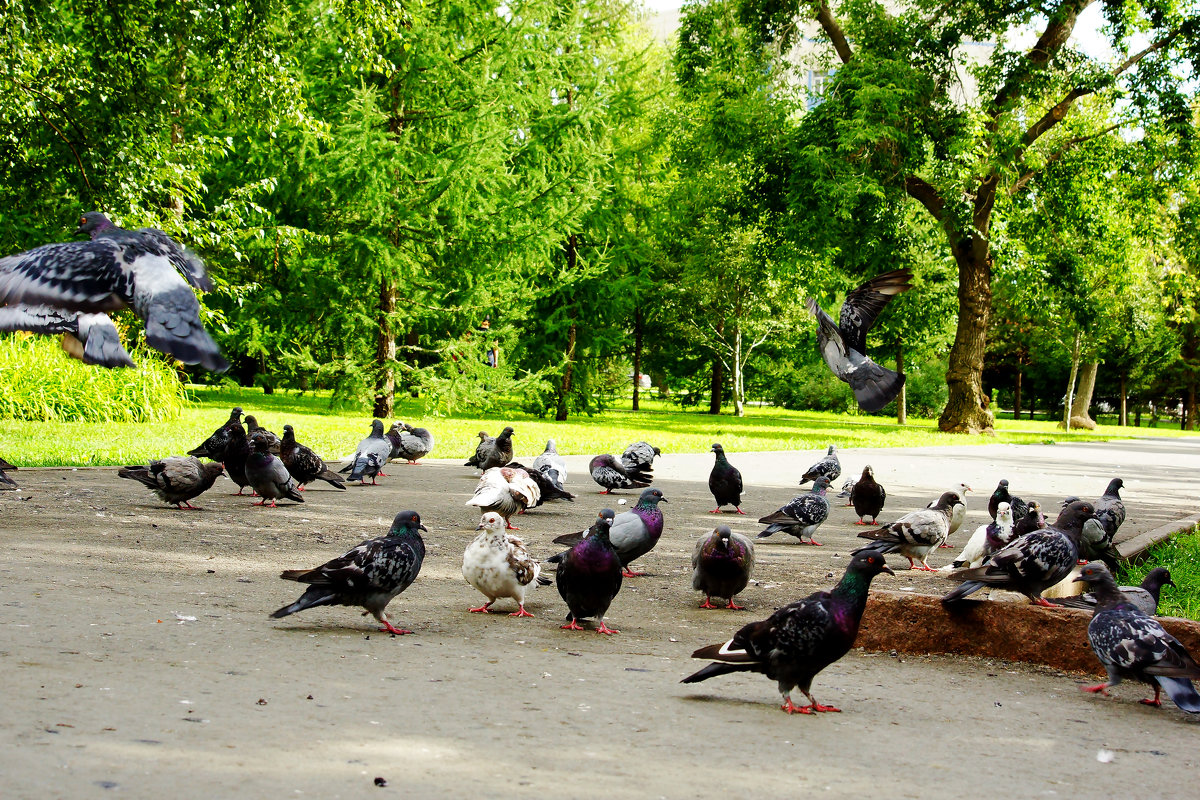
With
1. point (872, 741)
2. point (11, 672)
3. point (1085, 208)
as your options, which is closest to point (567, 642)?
point (872, 741)

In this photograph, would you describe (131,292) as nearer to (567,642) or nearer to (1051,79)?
(567,642)

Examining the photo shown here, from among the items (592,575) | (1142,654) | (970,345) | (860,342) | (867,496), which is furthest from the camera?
(970,345)

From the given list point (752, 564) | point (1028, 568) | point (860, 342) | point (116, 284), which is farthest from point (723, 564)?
point (116, 284)

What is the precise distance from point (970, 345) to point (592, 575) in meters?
27.3

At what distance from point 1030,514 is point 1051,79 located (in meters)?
21.4

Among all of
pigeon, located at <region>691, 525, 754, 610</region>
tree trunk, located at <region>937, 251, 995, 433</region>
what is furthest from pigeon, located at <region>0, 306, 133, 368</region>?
tree trunk, located at <region>937, 251, 995, 433</region>

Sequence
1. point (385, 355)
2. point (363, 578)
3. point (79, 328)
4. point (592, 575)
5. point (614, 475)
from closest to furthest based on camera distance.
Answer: point (79, 328) → point (363, 578) → point (592, 575) → point (614, 475) → point (385, 355)

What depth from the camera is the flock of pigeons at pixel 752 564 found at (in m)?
4.98

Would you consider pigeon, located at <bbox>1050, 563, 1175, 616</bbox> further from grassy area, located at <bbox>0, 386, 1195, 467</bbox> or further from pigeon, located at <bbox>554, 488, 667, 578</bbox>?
grassy area, located at <bbox>0, 386, 1195, 467</bbox>

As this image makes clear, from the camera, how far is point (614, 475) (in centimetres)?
1365

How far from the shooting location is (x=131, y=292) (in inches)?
135

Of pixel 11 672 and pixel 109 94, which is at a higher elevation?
pixel 109 94

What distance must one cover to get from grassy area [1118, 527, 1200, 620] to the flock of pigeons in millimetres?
475

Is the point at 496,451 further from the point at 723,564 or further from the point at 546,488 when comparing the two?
the point at 723,564
